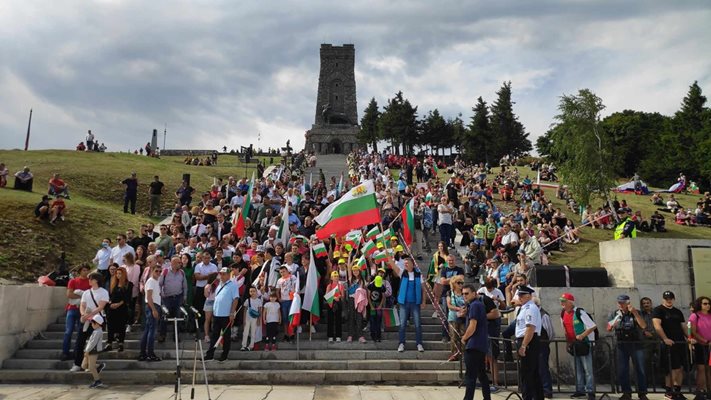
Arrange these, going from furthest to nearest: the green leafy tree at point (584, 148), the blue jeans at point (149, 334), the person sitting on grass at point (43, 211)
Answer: the green leafy tree at point (584, 148) < the person sitting on grass at point (43, 211) < the blue jeans at point (149, 334)

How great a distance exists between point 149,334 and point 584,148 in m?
32.3

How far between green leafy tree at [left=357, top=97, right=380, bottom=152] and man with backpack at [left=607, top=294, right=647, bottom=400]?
68487 millimetres

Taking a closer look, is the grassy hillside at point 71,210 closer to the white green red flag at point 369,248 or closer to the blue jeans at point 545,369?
the white green red flag at point 369,248

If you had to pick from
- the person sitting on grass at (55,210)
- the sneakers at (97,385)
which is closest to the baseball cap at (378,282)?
the sneakers at (97,385)

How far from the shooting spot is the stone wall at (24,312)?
33.3 ft

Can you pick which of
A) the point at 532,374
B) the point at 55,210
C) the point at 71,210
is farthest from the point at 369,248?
the point at 71,210

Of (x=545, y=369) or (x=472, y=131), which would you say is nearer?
(x=545, y=369)

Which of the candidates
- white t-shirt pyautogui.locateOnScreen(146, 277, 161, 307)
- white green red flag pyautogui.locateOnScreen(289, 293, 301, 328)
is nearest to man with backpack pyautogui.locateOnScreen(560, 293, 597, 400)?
white green red flag pyautogui.locateOnScreen(289, 293, 301, 328)

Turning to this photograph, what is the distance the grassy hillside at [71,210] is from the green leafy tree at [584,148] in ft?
83.0

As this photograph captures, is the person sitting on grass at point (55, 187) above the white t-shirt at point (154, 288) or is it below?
above

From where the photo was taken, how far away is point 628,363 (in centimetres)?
862

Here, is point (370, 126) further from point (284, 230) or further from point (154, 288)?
point (154, 288)

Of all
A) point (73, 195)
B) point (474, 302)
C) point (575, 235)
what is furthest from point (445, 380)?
point (73, 195)

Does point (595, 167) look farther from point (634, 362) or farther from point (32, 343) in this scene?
point (32, 343)
